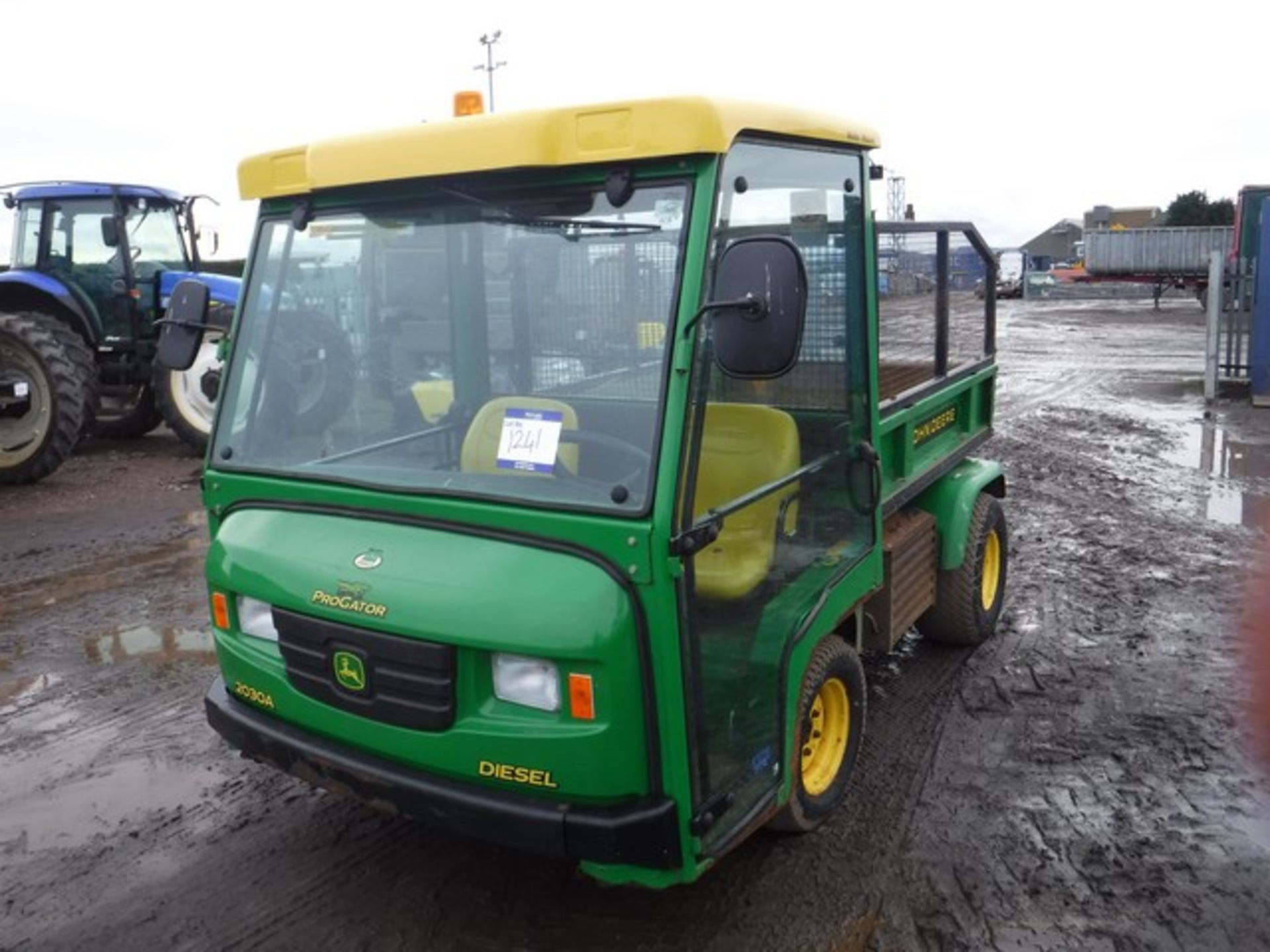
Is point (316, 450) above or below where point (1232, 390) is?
above

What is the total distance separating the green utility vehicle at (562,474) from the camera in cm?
268

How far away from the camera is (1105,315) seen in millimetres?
31359

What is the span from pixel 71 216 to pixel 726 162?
10.1 meters

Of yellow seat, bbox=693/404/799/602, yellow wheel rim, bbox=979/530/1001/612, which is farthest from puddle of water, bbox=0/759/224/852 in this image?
yellow wheel rim, bbox=979/530/1001/612

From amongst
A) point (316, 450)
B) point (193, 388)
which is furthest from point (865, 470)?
point (193, 388)

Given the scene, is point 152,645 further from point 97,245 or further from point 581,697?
point 97,245

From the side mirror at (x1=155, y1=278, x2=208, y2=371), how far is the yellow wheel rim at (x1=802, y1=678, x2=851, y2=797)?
7.59 feet

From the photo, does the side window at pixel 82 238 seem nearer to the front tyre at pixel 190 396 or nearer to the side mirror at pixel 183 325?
the front tyre at pixel 190 396

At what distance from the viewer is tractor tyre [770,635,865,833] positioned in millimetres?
3385

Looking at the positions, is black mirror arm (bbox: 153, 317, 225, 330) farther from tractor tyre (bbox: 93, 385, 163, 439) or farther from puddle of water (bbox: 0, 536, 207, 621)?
tractor tyre (bbox: 93, 385, 163, 439)

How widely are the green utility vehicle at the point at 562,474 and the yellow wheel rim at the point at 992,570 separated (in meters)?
1.88

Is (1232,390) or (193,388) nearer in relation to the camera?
(193,388)

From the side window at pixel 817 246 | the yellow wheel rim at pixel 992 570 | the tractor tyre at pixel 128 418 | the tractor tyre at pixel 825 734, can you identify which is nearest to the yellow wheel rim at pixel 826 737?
the tractor tyre at pixel 825 734

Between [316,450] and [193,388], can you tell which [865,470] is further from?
[193,388]
